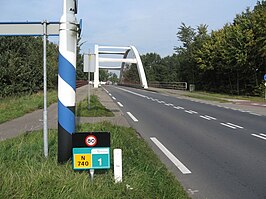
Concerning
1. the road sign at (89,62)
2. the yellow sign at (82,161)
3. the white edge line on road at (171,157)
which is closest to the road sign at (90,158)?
the yellow sign at (82,161)

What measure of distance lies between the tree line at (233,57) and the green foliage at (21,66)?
2017 centimetres

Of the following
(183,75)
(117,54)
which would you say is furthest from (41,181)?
(117,54)

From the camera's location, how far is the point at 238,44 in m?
37.1

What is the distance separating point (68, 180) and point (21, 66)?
25.4 m

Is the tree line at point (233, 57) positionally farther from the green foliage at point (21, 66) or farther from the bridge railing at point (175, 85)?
the green foliage at point (21, 66)

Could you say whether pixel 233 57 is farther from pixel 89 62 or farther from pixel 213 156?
pixel 213 156

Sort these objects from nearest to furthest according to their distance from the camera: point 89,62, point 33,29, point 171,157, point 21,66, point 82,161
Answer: point 82,161 < point 33,29 < point 171,157 < point 89,62 < point 21,66

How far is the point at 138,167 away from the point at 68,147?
4.08 feet

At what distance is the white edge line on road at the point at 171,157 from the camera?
6.54 m

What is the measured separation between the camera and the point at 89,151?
15.8ft

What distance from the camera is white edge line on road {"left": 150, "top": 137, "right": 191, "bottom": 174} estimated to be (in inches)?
257

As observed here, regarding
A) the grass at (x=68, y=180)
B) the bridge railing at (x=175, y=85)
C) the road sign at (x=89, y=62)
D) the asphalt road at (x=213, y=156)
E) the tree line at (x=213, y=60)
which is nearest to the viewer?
the grass at (x=68, y=180)

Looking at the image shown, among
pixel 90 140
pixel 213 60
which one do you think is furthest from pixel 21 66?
pixel 213 60

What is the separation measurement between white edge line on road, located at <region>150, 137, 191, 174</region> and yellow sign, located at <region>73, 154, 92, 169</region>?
231cm
